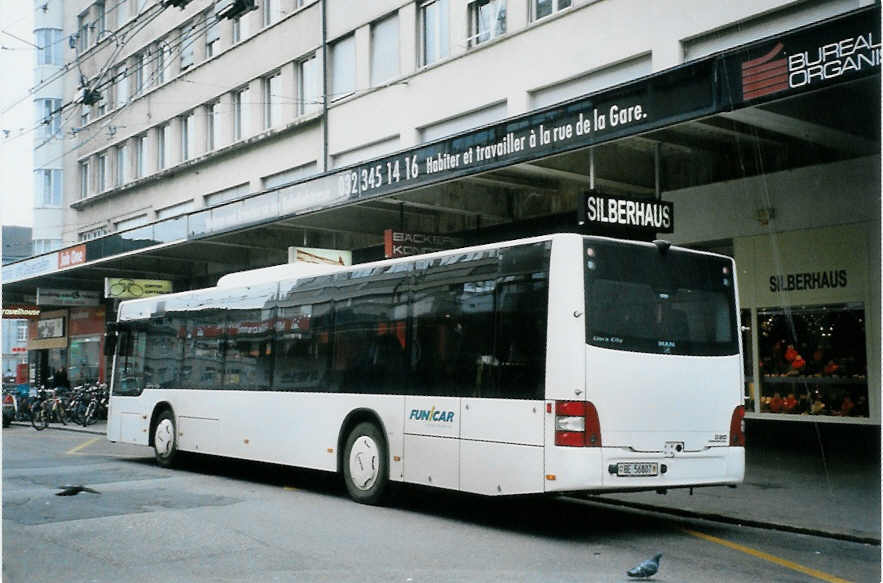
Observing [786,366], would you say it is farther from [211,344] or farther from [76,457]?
[76,457]

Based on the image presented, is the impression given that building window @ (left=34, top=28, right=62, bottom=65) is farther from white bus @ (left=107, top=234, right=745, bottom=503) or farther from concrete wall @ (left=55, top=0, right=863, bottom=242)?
white bus @ (left=107, top=234, right=745, bottom=503)

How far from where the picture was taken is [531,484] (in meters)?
9.38

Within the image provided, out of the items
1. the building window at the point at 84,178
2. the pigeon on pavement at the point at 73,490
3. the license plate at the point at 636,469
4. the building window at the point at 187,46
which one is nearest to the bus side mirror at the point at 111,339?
the pigeon on pavement at the point at 73,490

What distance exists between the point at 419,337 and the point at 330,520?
2209 mm

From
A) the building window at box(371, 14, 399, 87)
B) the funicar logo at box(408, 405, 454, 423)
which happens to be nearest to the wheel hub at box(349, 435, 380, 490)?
the funicar logo at box(408, 405, 454, 423)

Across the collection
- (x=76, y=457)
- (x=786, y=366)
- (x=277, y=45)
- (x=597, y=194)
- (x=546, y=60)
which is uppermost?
(x=277, y=45)

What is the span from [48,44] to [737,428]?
4508cm

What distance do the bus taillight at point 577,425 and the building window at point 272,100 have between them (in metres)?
21.3

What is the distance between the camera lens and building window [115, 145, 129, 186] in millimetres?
38812

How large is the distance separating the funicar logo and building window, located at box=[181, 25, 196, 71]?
85.3ft

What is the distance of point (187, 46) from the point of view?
34250 millimetres

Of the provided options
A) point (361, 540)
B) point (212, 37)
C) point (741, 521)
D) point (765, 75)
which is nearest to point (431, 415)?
point (361, 540)

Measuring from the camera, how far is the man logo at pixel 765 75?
33.3ft

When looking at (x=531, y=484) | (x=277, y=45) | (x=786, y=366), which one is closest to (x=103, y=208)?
(x=277, y=45)
